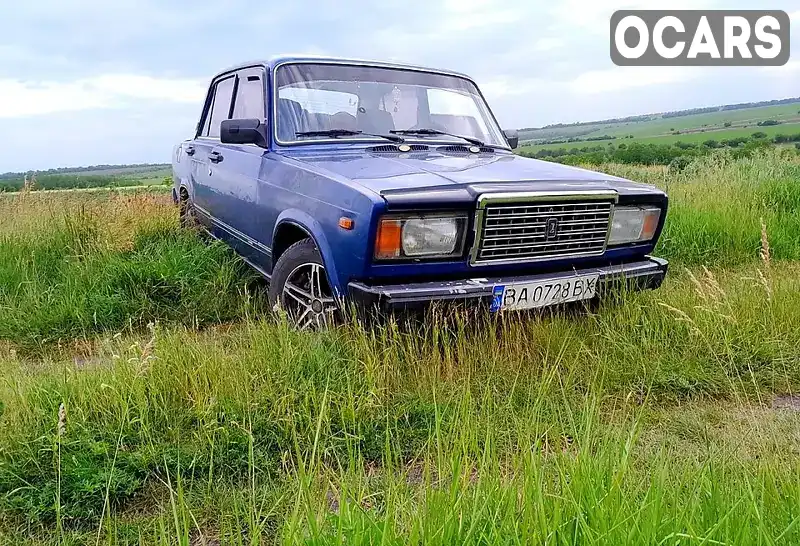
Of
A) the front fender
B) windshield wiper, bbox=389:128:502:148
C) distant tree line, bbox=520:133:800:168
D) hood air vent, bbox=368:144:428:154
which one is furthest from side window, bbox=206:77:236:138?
distant tree line, bbox=520:133:800:168

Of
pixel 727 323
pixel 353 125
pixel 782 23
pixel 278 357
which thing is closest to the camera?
pixel 278 357

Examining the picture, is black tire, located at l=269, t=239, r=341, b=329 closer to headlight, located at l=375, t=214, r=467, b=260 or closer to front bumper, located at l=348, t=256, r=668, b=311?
front bumper, located at l=348, t=256, r=668, b=311

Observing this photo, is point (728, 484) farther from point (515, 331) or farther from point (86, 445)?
point (86, 445)

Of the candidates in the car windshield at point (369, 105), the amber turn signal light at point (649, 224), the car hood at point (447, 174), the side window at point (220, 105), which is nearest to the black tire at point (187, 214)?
the side window at point (220, 105)

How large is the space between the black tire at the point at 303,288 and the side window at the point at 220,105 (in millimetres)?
2346

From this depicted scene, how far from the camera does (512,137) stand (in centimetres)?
501

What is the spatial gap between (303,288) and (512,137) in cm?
239

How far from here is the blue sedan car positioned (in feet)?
9.75

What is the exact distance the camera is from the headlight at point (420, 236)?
114 inches

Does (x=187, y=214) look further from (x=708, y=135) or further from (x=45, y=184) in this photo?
(x=708, y=135)

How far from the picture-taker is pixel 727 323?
3.58 meters

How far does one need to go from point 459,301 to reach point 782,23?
8.04 m

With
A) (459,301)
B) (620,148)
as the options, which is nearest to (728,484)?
(459,301)

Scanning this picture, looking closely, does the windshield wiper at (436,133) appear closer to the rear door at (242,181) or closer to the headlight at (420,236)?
the rear door at (242,181)
